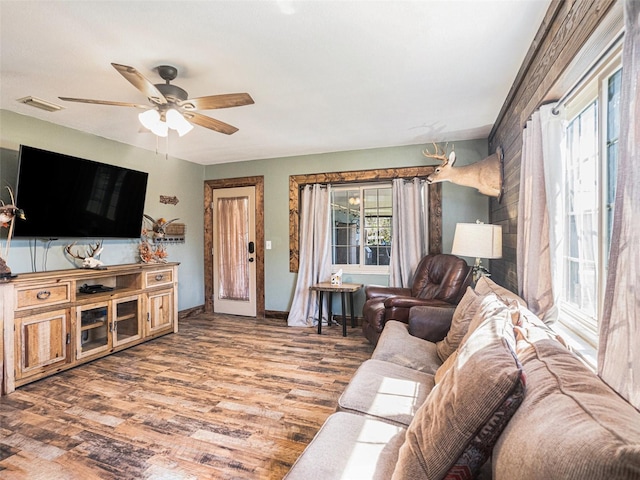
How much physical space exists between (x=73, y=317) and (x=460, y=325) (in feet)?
11.0

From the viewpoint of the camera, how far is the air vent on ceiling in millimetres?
2832

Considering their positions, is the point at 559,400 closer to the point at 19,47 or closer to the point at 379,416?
the point at 379,416

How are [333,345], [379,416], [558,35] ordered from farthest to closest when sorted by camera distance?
[333,345] → [558,35] → [379,416]

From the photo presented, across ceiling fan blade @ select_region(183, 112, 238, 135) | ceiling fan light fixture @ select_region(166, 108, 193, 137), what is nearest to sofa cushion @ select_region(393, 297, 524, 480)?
ceiling fan light fixture @ select_region(166, 108, 193, 137)

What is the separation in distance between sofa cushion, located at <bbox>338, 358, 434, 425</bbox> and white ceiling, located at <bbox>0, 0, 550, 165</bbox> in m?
1.97

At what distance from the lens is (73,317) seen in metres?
3.09

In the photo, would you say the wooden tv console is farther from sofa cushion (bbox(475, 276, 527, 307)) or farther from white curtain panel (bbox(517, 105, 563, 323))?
white curtain panel (bbox(517, 105, 563, 323))

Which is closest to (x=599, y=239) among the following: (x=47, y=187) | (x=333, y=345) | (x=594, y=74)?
(x=594, y=74)

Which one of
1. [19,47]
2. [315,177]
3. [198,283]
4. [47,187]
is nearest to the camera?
[19,47]

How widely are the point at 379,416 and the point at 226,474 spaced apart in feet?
2.97

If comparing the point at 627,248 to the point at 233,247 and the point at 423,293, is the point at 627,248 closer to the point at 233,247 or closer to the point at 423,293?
the point at 423,293

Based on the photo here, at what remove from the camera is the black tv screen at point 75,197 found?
2969 mm

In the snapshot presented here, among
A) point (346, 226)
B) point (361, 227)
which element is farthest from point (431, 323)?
point (346, 226)

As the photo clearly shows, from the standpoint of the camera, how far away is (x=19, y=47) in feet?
6.86
